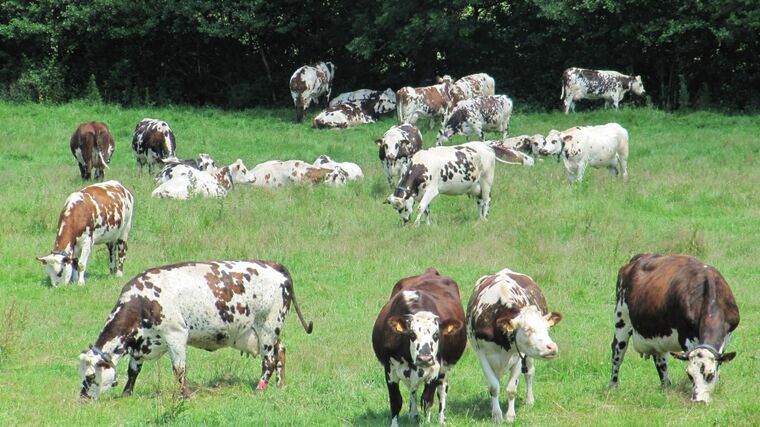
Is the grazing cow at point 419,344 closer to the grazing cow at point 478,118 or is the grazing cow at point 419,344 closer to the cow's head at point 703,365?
the cow's head at point 703,365

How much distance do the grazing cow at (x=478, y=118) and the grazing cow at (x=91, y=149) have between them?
27.3ft

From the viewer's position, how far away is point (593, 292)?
48.8ft

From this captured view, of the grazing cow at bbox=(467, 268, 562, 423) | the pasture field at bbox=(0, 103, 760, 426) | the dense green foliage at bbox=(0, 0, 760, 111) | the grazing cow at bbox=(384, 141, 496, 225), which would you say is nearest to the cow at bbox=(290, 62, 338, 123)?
the dense green foliage at bbox=(0, 0, 760, 111)

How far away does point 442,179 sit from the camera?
1994 centimetres

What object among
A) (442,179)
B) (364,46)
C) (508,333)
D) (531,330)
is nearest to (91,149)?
(442,179)

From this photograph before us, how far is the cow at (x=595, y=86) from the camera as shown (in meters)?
33.5

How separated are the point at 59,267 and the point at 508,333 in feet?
27.0

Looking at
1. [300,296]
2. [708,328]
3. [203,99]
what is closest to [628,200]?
[300,296]

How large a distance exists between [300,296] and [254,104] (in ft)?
83.1

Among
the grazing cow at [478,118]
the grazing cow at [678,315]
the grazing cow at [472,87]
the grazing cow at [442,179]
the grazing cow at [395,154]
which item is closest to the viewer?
the grazing cow at [678,315]

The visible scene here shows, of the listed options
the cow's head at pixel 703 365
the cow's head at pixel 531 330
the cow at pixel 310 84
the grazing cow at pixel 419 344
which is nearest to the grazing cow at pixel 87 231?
the grazing cow at pixel 419 344

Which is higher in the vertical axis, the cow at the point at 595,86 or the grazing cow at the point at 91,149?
the cow at the point at 595,86

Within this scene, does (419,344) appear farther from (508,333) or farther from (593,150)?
(593,150)

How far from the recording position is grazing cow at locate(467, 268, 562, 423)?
937 cm
